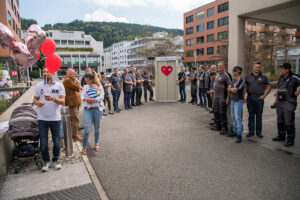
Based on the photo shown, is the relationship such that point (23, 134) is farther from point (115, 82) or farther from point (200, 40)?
point (200, 40)

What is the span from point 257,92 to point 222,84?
3.05ft

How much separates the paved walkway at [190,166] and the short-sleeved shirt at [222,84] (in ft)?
3.92

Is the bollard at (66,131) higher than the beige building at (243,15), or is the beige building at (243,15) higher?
the beige building at (243,15)

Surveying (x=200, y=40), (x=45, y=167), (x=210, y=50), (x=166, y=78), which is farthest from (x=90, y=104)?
(x=200, y=40)

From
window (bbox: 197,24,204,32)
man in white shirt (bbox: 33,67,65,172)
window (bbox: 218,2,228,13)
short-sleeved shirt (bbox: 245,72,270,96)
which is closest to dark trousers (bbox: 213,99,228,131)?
short-sleeved shirt (bbox: 245,72,270,96)

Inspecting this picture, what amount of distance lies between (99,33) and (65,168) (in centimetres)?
14346

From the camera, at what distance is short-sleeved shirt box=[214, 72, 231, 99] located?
20.0ft

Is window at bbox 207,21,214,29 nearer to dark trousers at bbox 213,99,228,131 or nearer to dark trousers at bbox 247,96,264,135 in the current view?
dark trousers at bbox 213,99,228,131

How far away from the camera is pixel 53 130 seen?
4.24m

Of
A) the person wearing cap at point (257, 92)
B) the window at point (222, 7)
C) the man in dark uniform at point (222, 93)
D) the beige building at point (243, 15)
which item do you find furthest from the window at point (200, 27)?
the person wearing cap at point (257, 92)

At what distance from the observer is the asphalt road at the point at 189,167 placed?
336cm

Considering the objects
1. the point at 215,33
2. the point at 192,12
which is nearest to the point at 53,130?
the point at 215,33

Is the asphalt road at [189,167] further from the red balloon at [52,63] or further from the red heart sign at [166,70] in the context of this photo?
the red heart sign at [166,70]

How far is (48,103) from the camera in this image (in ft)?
13.6
